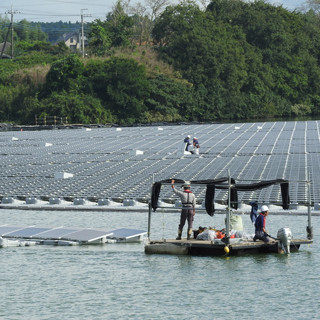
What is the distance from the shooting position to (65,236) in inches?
1174

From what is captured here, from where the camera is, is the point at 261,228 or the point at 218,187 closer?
the point at 261,228

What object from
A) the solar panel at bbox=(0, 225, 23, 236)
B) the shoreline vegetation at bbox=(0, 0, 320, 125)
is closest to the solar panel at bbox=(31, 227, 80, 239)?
the solar panel at bbox=(0, 225, 23, 236)

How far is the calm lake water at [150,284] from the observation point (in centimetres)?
2030

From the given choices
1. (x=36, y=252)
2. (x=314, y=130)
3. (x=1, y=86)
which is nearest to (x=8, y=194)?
(x=36, y=252)

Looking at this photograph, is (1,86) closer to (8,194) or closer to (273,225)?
(8,194)

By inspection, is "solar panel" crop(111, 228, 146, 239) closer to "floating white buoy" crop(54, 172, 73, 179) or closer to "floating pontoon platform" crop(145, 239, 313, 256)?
"floating pontoon platform" crop(145, 239, 313, 256)

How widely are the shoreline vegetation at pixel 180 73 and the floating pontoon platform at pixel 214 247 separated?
8350cm

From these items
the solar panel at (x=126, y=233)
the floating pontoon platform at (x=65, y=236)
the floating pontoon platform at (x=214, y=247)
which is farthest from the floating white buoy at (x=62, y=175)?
the floating pontoon platform at (x=214, y=247)

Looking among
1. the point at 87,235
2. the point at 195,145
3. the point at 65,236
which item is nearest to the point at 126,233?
the point at 87,235

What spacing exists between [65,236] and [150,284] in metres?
7.65

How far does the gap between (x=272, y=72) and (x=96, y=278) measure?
117 m

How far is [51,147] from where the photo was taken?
66438 millimetres

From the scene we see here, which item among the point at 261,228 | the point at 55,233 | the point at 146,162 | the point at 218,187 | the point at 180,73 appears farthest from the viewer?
the point at 180,73

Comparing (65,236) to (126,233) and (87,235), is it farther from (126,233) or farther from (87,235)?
(126,233)
